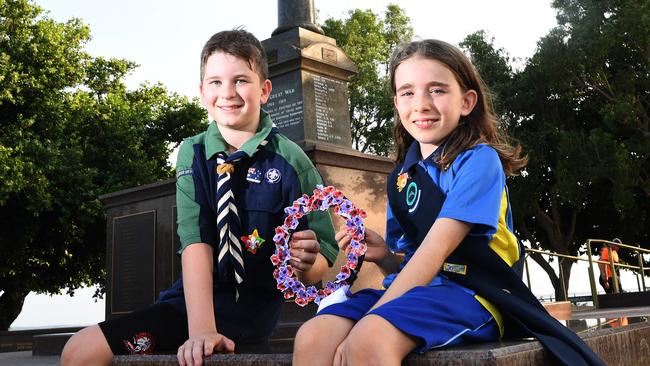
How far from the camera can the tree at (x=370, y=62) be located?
96.0 feet

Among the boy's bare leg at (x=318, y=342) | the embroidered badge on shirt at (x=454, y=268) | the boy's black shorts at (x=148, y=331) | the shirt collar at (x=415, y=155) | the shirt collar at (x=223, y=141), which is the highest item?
the shirt collar at (x=223, y=141)

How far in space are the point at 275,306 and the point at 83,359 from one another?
2.57 ft

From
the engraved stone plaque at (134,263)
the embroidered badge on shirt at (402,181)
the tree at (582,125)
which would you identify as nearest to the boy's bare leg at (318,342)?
the embroidered badge on shirt at (402,181)

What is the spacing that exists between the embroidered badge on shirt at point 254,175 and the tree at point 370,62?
82.5ft

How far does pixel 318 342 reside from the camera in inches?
78.2

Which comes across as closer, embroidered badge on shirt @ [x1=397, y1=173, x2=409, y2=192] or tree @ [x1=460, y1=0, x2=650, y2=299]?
embroidered badge on shirt @ [x1=397, y1=173, x2=409, y2=192]

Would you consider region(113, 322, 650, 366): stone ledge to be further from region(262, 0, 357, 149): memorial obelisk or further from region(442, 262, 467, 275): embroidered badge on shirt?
region(262, 0, 357, 149): memorial obelisk

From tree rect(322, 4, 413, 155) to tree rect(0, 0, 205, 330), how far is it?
7745 millimetres

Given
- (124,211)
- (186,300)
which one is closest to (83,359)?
(186,300)

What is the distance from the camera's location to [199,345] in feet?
7.79

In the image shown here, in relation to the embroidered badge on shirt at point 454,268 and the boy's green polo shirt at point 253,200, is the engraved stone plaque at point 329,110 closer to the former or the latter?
the boy's green polo shirt at point 253,200

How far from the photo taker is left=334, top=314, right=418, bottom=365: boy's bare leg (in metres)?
1.82

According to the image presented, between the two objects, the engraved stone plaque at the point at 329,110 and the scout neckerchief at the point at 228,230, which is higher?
the engraved stone plaque at the point at 329,110

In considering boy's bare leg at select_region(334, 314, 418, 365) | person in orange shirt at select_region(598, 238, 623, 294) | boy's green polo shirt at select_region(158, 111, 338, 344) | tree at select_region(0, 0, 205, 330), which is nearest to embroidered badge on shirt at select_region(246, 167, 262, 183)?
boy's green polo shirt at select_region(158, 111, 338, 344)
